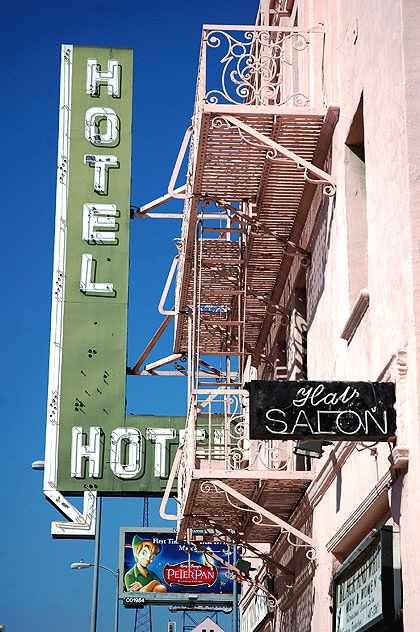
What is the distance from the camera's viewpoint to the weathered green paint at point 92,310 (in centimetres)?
2731

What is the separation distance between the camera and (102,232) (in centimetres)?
2805

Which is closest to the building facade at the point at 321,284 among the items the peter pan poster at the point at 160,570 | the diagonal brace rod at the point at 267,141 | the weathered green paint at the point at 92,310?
the diagonal brace rod at the point at 267,141

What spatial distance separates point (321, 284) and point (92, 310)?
560 inches

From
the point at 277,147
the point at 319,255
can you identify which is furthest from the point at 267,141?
the point at 319,255

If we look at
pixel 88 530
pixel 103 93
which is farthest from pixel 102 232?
pixel 88 530

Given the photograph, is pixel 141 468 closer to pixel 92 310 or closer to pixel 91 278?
pixel 92 310

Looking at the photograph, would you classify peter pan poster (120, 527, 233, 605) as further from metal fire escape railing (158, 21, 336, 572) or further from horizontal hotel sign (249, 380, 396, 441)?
horizontal hotel sign (249, 380, 396, 441)

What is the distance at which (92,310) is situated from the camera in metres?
27.7

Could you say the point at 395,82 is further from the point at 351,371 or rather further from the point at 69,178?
the point at 69,178

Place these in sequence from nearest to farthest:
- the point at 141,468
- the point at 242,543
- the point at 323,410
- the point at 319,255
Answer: the point at 323,410
the point at 319,255
the point at 242,543
the point at 141,468

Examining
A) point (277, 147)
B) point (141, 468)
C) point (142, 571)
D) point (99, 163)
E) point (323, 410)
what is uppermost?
point (99, 163)

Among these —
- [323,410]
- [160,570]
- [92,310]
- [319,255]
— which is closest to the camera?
[323,410]

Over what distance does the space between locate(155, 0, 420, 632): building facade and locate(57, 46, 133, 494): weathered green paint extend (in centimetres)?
736

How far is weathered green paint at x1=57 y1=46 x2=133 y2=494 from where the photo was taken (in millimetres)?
27312
